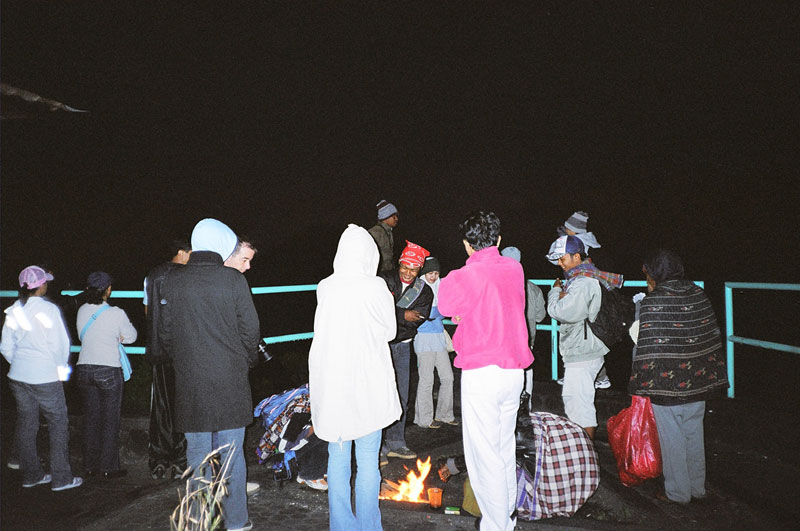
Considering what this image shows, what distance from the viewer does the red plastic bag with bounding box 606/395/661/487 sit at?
4.57 m

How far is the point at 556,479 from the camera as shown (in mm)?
4035

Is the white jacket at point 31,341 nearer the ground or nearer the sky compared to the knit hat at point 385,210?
nearer the ground

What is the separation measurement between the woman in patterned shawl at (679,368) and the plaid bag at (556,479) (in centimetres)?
73

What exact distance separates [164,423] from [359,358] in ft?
7.91

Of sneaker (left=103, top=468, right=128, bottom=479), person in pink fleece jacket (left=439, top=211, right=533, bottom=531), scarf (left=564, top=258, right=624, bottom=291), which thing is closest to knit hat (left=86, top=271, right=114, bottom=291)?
sneaker (left=103, top=468, right=128, bottom=479)

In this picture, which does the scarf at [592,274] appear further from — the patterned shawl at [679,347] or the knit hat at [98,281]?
the knit hat at [98,281]

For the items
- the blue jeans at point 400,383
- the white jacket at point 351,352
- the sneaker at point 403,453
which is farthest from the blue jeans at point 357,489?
the sneaker at point 403,453

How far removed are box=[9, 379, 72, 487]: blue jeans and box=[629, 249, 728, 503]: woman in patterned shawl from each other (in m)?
4.91

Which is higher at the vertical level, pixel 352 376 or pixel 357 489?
pixel 352 376

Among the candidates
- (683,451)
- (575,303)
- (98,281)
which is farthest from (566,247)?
Answer: (98,281)

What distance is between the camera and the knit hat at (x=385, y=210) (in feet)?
23.8

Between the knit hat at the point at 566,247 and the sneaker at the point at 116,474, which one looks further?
the sneaker at the point at 116,474

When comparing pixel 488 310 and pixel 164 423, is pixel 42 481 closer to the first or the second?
pixel 164 423

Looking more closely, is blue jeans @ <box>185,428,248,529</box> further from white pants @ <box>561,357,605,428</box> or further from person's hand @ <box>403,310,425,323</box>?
white pants @ <box>561,357,605,428</box>
